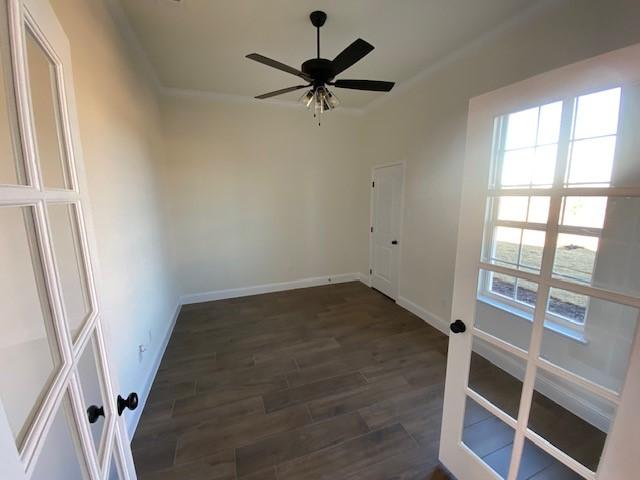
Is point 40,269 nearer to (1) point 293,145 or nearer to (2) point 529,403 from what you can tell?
(2) point 529,403

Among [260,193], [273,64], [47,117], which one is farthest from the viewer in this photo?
[260,193]

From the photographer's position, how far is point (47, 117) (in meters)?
0.74

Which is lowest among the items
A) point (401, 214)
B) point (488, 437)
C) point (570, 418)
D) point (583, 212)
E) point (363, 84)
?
point (488, 437)

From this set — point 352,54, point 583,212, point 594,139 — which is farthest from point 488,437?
point 352,54

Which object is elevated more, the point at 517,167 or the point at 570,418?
the point at 517,167

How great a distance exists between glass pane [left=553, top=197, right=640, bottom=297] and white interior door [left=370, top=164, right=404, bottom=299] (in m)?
2.83

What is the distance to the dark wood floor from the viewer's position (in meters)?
1.67

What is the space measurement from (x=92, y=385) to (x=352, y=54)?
2129mm

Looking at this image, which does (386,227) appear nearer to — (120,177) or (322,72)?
(322,72)

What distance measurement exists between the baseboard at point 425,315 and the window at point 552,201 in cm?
194

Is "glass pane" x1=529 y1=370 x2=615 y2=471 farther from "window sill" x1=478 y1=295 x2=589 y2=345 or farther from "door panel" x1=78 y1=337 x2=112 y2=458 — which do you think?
"door panel" x1=78 y1=337 x2=112 y2=458

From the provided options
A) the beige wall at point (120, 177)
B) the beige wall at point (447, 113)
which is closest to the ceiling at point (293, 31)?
the beige wall at point (447, 113)

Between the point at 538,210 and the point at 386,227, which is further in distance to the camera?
the point at 386,227

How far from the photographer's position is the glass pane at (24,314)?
0.59 meters
